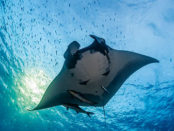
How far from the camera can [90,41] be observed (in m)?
8.86

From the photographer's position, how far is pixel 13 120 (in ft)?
91.5

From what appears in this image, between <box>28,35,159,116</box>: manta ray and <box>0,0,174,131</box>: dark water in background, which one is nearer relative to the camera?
<box>28,35,159,116</box>: manta ray

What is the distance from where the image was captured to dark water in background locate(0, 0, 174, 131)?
8.63m

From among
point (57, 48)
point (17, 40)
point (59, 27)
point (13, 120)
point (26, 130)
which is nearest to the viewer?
point (59, 27)

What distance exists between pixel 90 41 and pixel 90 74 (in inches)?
214

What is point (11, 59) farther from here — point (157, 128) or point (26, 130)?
point (26, 130)

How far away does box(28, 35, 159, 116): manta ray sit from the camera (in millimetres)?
3545

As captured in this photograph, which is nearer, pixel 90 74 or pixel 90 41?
pixel 90 74

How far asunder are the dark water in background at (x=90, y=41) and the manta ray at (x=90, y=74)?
16.9ft

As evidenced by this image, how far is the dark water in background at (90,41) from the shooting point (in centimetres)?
863

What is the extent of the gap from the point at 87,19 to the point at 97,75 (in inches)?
235

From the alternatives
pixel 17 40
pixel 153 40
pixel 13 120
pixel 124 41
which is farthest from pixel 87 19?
pixel 13 120

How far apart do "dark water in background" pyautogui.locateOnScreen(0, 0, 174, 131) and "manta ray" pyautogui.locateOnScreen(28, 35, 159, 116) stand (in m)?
5.16

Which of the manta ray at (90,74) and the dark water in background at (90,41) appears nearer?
the manta ray at (90,74)
